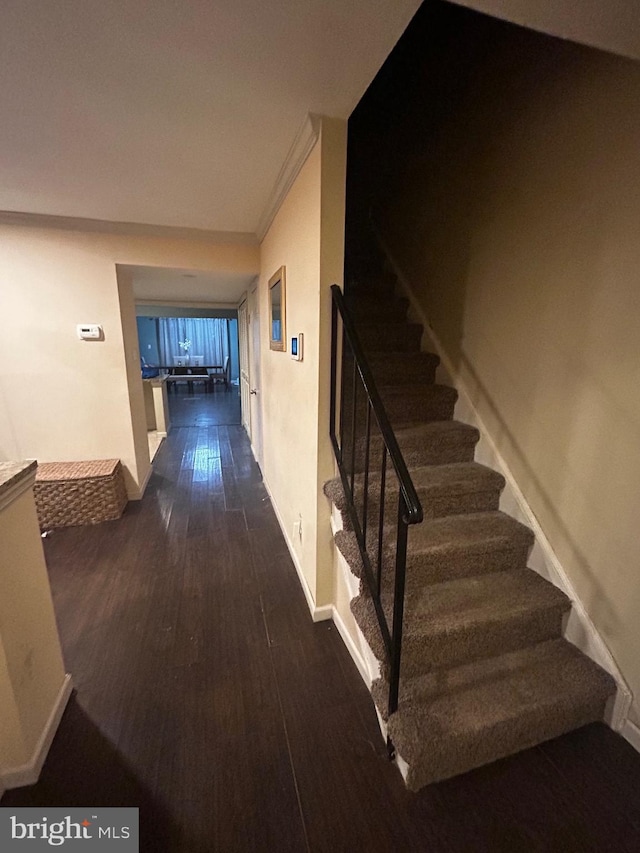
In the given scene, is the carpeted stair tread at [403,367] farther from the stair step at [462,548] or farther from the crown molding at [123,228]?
the crown molding at [123,228]

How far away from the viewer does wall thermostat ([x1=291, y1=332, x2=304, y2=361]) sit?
1852mm

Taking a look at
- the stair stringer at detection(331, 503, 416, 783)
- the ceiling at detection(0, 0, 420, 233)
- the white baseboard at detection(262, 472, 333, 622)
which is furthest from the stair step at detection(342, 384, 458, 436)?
the ceiling at detection(0, 0, 420, 233)

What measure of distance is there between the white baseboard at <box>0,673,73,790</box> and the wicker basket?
1.67 meters

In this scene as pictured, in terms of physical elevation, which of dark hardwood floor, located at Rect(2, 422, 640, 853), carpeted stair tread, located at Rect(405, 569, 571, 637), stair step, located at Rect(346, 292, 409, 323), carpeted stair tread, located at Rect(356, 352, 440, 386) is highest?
stair step, located at Rect(346, 292, 409, 323)

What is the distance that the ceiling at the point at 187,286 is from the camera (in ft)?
10.3

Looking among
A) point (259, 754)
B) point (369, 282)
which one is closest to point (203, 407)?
point (369, 282)

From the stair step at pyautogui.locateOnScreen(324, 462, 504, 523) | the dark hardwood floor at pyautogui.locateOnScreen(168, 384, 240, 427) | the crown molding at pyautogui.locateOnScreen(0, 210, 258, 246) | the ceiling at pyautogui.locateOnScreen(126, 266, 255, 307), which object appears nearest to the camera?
the stair step at pyautogui.locateOnScreen(324, 462, 504, 523)

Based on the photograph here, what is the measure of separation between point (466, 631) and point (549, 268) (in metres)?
1.57

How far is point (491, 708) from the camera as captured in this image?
125 cm

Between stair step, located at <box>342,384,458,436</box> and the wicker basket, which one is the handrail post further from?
the wicker basket

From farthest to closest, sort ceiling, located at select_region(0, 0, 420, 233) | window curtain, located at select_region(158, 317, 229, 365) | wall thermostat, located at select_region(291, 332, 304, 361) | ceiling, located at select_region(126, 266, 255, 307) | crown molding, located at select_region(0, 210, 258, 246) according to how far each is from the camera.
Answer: window curtain, located at select_region(158, 317, 229, 365) < ceiling, located at select_region(126, 266, 255, 307) < crown molding, located at select_region(0, 210, 258, 246) < wall thermostat, located at select_region(291, 332, 304, 361) < ceiling, located at select_region(0, 0, 420, 233)

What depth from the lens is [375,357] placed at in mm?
2418

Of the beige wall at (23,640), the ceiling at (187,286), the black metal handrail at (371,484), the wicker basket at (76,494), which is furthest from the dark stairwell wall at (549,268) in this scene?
the wicker basket at (76,494)

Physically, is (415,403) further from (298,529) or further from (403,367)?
(298,529)
